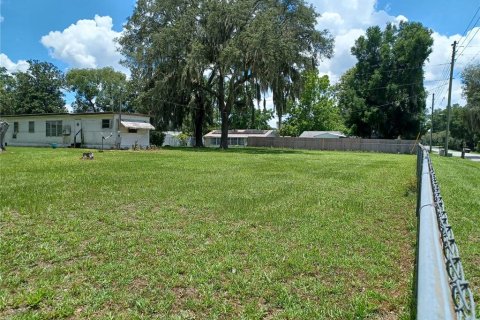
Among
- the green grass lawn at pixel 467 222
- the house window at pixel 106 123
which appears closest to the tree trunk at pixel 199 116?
the house window at pixel 106 123

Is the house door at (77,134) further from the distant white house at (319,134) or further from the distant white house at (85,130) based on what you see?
the distant white house at (319,134)

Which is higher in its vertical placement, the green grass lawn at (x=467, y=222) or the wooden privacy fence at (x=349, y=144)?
the wooden privacy fence at (x=349, y=144)

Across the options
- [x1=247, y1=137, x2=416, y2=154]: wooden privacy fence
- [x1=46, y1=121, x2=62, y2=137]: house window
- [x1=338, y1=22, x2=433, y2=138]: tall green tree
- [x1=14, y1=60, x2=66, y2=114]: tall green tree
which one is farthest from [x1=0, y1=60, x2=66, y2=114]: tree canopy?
[x1=338, y1=22, x2=433, y2=138]: tall green tree

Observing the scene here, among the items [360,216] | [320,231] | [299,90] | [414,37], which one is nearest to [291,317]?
[320,231]

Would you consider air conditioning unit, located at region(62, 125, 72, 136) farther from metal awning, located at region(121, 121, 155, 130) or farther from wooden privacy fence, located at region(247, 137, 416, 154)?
wooden privacy fence, located at region(247, 137, 416, 154)

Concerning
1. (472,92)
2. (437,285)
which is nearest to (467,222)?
(437,285)

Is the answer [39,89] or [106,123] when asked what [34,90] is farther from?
[106,123]

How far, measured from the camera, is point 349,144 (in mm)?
35344

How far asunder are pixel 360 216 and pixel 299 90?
74.6 ft

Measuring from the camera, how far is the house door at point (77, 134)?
26.4 metres

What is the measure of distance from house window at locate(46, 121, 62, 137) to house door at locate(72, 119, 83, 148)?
1377 mm

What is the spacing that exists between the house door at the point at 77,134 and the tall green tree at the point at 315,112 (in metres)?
29.1

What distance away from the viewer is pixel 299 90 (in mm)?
27312

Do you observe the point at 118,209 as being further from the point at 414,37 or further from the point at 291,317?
the point at 414,37
